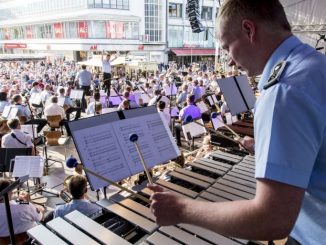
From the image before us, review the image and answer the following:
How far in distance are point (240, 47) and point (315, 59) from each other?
32 centimetres

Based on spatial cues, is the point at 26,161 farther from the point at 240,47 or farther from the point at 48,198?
the point at 240,47

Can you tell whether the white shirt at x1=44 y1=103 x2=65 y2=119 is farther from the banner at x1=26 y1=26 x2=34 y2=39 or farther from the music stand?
the banner at x1=26 y1=26 x2=34 y2=39

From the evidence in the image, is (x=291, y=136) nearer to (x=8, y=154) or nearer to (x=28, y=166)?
(x=28, y=166)

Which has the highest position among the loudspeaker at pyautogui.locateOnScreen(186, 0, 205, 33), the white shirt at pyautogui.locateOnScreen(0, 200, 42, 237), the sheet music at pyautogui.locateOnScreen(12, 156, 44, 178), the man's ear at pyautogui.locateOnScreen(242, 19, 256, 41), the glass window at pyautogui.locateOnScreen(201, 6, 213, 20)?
the glass window at pyautogui.locateOnScreen(201, 6, 213, 20)

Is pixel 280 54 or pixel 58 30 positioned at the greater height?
pixel 58 30

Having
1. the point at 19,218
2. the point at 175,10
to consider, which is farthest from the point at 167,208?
the point at 175,10

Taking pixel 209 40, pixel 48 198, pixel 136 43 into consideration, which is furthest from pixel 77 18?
pixel 48 198

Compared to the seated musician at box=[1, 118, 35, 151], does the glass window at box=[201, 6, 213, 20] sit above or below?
above

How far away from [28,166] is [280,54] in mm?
5138

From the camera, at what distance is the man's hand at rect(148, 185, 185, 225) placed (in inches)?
55.8

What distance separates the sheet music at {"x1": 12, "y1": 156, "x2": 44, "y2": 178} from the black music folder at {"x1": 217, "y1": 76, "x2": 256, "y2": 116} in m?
3.46

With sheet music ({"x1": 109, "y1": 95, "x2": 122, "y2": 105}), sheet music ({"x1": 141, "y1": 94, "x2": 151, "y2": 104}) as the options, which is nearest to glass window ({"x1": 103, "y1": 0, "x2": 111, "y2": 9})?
sheet music ({"x1": 141, "y1": 94, "x2": 151, "y2": 104})

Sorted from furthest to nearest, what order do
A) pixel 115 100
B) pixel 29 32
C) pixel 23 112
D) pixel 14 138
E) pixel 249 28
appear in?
Answer: pixel 29 32 → pixel 115 100 → pixel 23 112 → pixel 14 138 → pixel 249 28

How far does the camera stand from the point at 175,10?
166 feet
